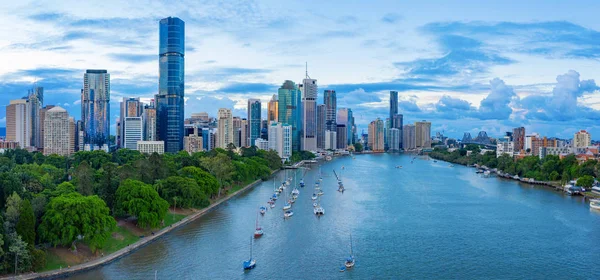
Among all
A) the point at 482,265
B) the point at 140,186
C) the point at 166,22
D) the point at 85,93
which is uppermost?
the point at 166,22

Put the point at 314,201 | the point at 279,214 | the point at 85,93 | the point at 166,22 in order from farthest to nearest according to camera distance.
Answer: the point at 85,93
the point at 166,22
the point at 314,201
the point at 279,214

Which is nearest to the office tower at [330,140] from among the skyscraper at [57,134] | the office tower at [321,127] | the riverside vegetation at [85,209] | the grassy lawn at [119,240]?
the office tower at [321,127]

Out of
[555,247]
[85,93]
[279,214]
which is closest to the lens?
[555,247]

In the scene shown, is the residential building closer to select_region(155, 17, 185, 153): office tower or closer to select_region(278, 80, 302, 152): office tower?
select_region(278, 80, 302, 152): office tower

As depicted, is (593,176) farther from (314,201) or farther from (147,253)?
(147,253)

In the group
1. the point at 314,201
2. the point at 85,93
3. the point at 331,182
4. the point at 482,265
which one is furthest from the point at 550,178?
the point at 85,93

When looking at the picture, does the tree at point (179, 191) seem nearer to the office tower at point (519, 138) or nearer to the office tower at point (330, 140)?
the office tower at point (519, 138)

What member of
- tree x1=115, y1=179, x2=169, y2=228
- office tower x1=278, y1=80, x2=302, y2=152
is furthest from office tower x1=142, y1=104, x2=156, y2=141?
tree x1=115, y1=179, x2=169, y2=228
